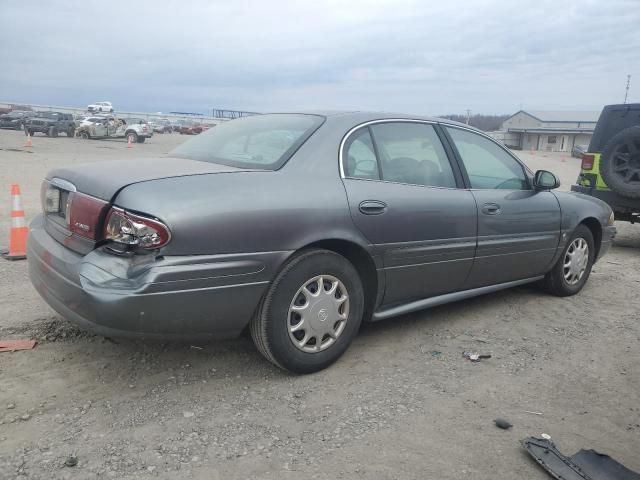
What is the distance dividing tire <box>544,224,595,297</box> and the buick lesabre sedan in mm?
606

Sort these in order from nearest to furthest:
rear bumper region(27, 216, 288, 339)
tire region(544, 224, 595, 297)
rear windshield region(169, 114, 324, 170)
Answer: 1. rear bumper region(27, 216, 288, 339)
2. rear windshield region(169, 114, 324, 170)
3. tire region(544, 224, 595, 297)

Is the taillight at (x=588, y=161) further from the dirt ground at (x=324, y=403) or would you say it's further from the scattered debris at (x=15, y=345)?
the scattered debris at (x=15, y=345)

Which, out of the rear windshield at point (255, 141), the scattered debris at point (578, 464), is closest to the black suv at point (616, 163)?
the rear windshield at point (255, 141)

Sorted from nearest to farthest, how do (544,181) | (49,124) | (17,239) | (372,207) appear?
(372,207) → (544,181) → (17,239) → (49,124)

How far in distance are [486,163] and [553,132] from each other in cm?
7405

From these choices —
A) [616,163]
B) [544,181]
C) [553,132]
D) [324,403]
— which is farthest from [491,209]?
[553,132]

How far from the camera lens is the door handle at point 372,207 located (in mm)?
3455

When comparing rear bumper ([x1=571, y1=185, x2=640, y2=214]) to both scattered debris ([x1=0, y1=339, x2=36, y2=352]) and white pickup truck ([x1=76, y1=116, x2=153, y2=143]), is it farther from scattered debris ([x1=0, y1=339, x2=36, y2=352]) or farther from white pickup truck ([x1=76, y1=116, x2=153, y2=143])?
white pickup truck ([x1=76, y1=116, x2=153, y2=143])

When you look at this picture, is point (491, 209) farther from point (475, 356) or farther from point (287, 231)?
point (287, 231)

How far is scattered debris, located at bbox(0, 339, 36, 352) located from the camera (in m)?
3.54

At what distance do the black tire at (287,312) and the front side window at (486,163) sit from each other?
1.47m

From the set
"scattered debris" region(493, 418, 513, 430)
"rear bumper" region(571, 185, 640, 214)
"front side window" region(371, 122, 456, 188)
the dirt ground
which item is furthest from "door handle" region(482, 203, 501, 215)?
"rear bumper" region(571, 185, 640, 214)

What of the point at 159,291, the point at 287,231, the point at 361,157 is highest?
the point at 361,157

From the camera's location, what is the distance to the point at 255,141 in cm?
370
